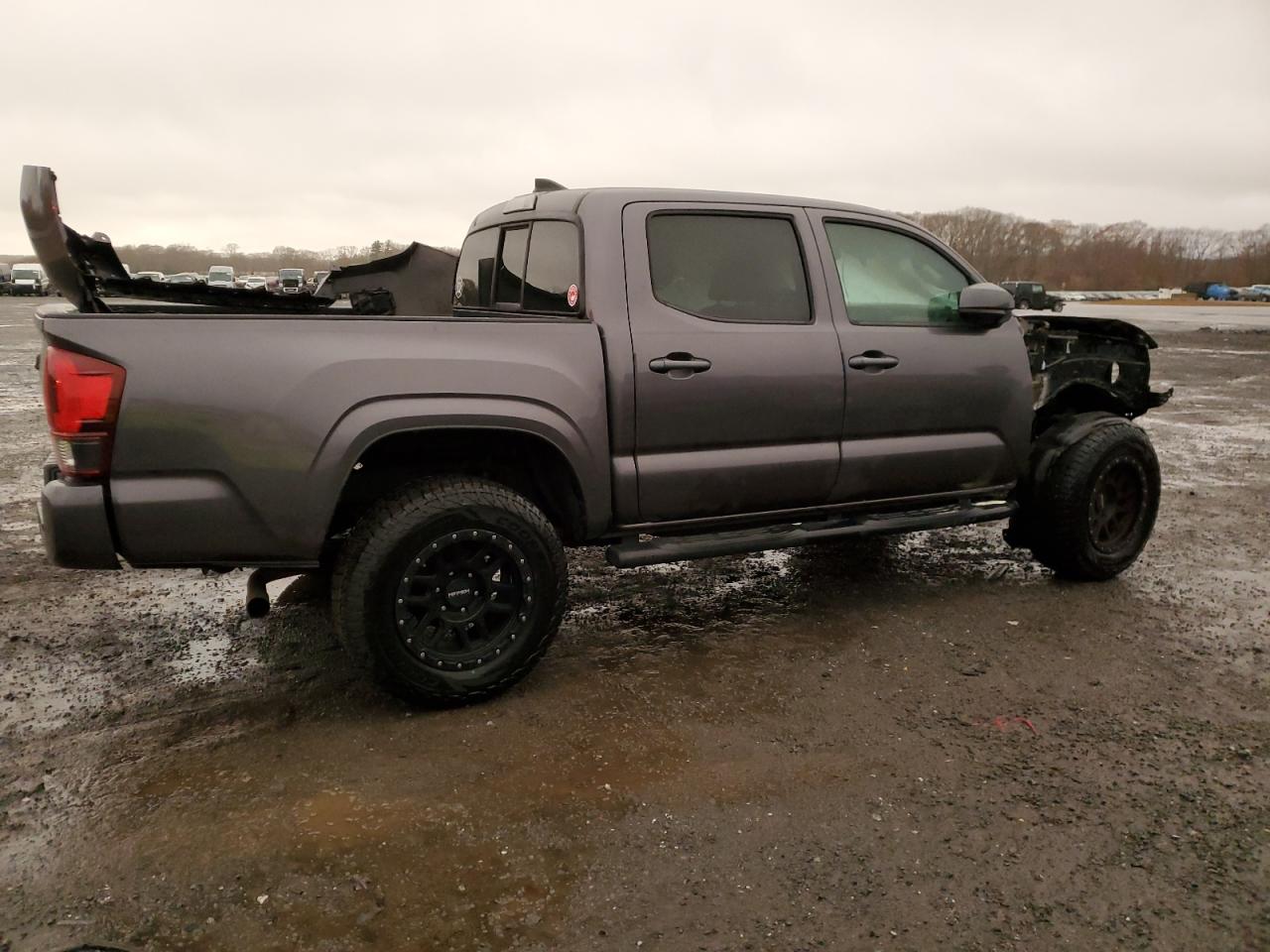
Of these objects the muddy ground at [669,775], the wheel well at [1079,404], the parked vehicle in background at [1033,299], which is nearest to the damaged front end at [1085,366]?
the wheel well at [1079,404]

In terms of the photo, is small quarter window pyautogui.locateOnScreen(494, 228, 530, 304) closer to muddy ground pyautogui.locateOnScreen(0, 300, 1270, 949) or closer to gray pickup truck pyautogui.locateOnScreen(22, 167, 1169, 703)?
gray pickup truck pyautogui.locateOnScreen(22, 167, 1169, 703)

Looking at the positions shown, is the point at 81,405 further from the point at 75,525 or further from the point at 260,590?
the point at 260,590

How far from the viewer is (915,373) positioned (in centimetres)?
418

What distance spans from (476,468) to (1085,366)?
3.41m

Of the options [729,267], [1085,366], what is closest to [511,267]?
[729,267]

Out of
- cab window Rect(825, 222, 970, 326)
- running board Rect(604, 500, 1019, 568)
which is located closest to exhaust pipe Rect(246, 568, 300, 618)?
running board Rect(604, 500, 1019, 568)

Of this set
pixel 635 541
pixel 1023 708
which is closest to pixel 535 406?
pixel 635 541

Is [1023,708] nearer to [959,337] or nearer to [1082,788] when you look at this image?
[1082,788]

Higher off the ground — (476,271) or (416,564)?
(476,271)

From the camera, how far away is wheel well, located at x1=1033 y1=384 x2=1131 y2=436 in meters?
5.00

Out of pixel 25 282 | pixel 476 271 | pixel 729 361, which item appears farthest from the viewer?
pixel 25 282

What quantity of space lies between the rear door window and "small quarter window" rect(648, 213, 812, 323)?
0.35 metres

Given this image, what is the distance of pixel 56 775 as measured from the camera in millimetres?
2900

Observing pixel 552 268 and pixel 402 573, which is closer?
pixel 402 573
